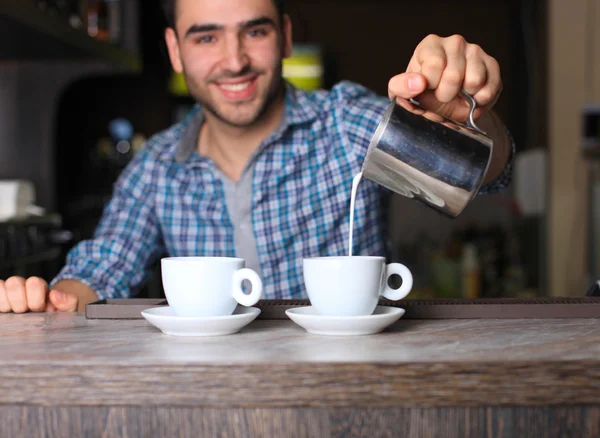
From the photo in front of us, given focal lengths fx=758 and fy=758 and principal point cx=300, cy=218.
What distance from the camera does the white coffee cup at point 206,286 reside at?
2.68ft

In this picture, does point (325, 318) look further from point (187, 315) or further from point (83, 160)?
point (83, 160)

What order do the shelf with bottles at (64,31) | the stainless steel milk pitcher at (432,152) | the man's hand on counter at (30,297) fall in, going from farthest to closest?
1. the shelf with bottles at (64,31)
2. the man's hand on counter at (30,297)
3. the stainless steel milk pitcher at (432,152)

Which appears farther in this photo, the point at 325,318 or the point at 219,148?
the point at 219,148

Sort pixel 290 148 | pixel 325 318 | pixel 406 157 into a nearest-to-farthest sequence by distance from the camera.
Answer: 1. pixel 325 318
2. pixel 406 157
3. pixel 290 148

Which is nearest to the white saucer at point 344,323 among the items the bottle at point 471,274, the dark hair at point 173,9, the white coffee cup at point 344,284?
the white coffee cup at point 344,284

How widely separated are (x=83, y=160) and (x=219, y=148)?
1999 millimetres

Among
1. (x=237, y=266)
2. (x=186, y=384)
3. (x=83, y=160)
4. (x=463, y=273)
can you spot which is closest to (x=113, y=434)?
(x=186, y=384)

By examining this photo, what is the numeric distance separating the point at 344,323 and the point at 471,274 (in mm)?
3274

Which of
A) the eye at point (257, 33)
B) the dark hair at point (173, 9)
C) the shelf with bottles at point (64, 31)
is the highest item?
the shelf with bottles at point (64, 31)

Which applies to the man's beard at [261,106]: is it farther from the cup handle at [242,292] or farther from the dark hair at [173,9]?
the cup handle at [242,292]

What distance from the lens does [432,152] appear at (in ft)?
2.94

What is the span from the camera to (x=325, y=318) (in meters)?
0.79

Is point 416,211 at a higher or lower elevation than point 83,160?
lower

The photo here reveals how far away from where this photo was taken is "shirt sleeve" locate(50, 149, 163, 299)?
147 centimetres
